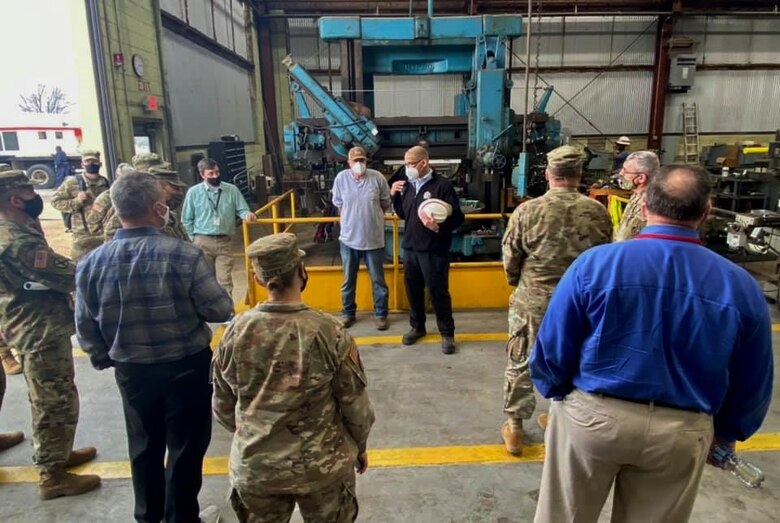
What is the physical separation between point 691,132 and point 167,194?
16.9 meters

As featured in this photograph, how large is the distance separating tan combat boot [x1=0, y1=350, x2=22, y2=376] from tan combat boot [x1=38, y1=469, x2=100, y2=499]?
1.94 meters

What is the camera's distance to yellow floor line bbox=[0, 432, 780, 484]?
291 cm

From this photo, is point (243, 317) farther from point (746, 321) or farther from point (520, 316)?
point (520, 316)

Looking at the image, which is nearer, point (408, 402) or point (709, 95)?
point (408, 402)

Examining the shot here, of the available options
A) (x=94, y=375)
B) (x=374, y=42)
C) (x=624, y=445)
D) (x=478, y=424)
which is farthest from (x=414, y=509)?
(x=374, y=42)

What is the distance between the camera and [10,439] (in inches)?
126

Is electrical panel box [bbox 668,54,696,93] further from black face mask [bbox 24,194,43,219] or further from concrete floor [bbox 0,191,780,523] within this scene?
black face mask [bbox 24,194,43,219]

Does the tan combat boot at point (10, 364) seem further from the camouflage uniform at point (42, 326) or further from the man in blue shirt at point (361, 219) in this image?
the man in blue shirt at point (361, 219)

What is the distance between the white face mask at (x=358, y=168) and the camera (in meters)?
4.67

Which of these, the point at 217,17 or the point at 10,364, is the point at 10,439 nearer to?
the point at 10,364

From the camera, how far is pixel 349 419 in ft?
5.76

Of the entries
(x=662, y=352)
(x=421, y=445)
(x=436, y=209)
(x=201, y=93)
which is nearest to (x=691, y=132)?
(x=201, y=93)

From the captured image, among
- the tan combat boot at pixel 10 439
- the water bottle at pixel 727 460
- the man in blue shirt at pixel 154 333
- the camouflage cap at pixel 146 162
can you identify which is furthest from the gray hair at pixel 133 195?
the water bottle at pixel 727 460

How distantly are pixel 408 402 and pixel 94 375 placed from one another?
100 inches
